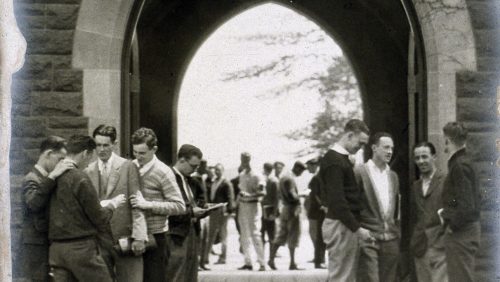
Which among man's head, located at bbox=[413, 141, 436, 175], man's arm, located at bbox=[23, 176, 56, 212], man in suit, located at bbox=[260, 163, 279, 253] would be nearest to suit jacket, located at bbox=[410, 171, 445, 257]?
man's head, located at bbox=[413, 141, 436, 175]

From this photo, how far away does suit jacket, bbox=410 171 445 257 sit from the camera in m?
10.2

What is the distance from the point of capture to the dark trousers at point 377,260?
33.9 feet

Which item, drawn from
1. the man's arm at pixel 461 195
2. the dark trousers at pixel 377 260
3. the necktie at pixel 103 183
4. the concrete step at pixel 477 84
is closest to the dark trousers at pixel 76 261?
the necktie at pixel 103 183

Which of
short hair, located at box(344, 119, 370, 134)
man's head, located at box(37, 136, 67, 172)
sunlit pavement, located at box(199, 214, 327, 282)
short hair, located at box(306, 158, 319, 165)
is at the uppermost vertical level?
short hair, located at box(344, 119, 370, 134)

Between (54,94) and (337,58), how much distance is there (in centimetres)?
2344

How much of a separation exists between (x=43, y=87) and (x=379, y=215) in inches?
118

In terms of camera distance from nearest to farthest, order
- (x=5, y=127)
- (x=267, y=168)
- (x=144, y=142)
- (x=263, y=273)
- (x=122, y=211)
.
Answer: (x=5, y=127), (x=122, y=211), (x=144, y=142), (x=263, y=273), (x=267, y=168)

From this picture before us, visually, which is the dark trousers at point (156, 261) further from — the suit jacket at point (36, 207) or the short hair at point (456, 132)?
the short hair at point (456, 132)

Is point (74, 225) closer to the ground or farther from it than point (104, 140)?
closer to the ground

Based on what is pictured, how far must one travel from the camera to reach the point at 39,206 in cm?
859

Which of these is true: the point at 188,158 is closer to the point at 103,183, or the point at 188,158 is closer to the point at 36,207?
the point at 103,183

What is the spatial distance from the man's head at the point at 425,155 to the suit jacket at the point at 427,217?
0.36ft

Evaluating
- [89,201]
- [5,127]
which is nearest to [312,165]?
[89,201]

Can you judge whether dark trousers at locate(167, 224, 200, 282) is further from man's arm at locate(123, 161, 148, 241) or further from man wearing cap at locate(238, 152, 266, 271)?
man wearing cap at locate(238, 152, 266, 271)
